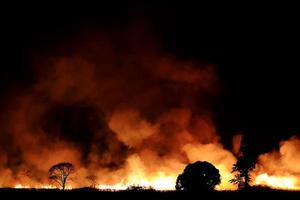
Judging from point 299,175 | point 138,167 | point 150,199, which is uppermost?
point 138,167

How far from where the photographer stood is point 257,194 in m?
51.1

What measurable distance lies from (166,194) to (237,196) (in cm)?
697

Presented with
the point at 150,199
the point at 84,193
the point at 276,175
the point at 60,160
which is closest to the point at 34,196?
the point at 84,193

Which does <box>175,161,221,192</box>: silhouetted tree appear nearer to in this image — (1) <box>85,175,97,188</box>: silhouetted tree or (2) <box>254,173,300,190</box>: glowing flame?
(2) <box>254,173,300,190</box>: glowing flame

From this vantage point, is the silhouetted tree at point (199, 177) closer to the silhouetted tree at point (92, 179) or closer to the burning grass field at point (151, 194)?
the burning grass field at point (151, 194)

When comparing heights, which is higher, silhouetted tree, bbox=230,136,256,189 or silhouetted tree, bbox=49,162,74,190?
silhouetted tree, bbox=49,162,74,190

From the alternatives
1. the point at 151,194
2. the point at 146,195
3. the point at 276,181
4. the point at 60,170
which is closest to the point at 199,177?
the point at 151,194

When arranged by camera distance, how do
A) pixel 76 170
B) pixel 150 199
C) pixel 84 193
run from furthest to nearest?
pixel 76 170
pixel 84 193
pixel 150 199

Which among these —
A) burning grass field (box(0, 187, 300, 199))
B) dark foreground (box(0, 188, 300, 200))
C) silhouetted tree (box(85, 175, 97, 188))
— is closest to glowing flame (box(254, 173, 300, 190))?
burning grass field (box(0, 187, 300, 199))

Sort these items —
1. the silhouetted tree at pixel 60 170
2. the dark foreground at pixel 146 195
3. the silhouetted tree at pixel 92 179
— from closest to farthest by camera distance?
the dark foreground at pixel 146 195 → the silhouetted tree at pixel 60 170 → the silhouetted tree at pixel 92 179

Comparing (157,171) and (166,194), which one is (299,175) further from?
(166,194)

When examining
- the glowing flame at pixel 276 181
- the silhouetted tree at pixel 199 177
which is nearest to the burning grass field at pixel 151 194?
the silhouetted tree at pixel 199 177

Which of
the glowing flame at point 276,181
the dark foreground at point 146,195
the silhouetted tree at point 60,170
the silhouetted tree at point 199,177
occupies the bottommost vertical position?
the dark foreground at point 146,195

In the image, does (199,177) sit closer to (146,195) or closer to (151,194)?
(151,194)
